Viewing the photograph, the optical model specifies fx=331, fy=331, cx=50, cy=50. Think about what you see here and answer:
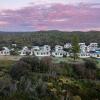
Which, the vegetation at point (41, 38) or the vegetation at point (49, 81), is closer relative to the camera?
the vegetation at point (49, 81)

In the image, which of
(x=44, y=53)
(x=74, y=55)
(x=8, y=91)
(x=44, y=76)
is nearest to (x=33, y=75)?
(x=44, y=76)

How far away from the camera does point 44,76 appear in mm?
23375

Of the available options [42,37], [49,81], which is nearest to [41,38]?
[42,37]

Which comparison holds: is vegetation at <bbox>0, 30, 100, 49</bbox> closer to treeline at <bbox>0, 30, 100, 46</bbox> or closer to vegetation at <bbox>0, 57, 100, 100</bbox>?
treeline at <bbox>0, 30, 100, 46</bbox>

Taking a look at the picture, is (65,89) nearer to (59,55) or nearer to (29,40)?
(59,55)

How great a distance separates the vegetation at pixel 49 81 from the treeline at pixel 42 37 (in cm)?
1684

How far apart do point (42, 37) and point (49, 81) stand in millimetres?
26816

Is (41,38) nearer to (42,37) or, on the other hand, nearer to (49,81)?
(42,37)

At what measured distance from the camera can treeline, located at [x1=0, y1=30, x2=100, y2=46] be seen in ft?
147

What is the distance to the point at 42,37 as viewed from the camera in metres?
48.8

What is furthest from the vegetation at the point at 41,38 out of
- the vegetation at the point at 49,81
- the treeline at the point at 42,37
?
the vegetation at the point at 49,81

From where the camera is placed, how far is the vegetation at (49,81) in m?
18.4

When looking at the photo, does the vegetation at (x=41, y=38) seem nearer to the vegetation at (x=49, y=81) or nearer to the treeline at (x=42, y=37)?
the treeline at (x=42, y=37)

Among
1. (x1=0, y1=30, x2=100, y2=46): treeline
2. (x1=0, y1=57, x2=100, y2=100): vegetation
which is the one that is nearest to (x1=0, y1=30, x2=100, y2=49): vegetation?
(x1=0, y1=30, x2=100, y2=46): treeline
